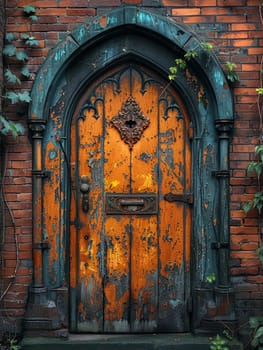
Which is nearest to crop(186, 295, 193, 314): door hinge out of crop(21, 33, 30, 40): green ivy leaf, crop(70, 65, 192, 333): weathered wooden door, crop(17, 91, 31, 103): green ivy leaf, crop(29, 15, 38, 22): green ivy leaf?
crop(70, 65, 192, 333): weathered wooden door

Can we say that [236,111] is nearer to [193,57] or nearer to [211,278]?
[193,57]

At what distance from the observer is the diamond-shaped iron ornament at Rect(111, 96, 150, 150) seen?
420 cm

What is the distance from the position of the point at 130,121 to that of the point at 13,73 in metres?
1.09

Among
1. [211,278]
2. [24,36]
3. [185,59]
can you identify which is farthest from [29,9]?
[211,278]

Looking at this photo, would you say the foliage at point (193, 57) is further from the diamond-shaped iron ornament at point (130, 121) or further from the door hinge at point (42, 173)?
the door hinge at point (42, 173)

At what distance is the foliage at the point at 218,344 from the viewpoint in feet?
12.3

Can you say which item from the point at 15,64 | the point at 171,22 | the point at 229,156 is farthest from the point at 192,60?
the point at 15,64

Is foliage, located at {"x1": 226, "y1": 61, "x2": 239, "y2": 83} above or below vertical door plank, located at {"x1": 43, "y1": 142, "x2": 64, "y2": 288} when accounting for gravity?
above

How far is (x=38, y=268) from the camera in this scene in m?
4.04

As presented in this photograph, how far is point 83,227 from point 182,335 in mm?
1270

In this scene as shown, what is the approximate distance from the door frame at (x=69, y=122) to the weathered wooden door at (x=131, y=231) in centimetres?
12

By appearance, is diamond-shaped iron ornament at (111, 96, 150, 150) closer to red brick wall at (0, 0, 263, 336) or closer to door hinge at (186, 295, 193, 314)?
red brick wall at (0, 0, 263, 336)

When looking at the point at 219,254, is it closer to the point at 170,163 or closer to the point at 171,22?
the point at 170,163

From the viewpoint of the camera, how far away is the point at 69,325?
4184 mm
